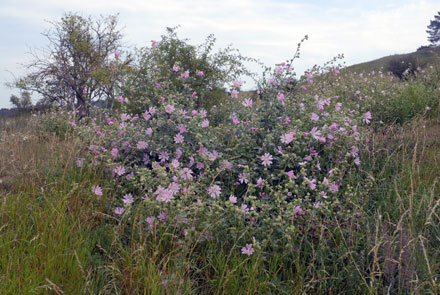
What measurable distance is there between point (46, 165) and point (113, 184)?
1020 mm

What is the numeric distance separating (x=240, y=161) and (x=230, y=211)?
72 cm

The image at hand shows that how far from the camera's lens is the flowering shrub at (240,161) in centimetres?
271

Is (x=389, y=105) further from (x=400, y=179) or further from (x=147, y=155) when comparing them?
(x=147, y=155)

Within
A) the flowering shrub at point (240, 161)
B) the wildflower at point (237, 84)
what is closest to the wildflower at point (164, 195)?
the flowering shrub at point (240, 161)

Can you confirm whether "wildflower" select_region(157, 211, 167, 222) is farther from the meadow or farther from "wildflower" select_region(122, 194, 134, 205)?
"wildflower" select_region(122, 194, 134, 205)

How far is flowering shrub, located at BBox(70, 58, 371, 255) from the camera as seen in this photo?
2.71 m

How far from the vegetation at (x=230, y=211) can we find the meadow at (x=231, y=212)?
0.02 meters

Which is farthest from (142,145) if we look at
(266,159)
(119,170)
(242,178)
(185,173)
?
(266,159)

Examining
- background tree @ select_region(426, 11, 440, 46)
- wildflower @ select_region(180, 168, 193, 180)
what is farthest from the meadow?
background tree @ select_region(426, 11, 440, 46)

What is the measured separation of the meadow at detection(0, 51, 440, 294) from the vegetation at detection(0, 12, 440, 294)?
0.02 meters

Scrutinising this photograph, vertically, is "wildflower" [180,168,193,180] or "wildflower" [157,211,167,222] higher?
"wildflower" [180,168,193,180]

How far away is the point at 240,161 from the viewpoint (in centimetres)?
325

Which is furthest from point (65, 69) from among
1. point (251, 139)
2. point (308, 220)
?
point (308, 220)

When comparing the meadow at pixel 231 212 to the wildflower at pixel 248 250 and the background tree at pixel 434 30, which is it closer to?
the wildflower at pixel 248 250
